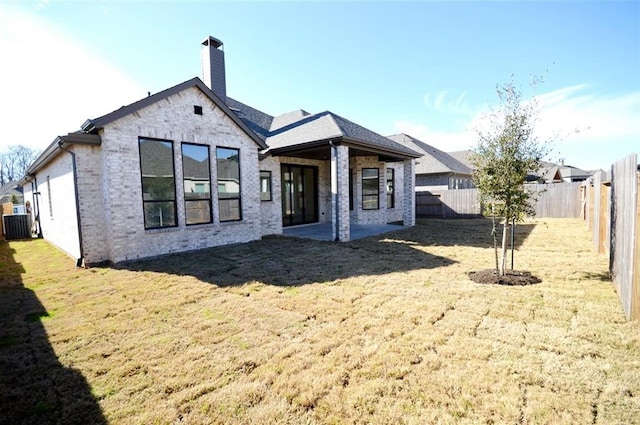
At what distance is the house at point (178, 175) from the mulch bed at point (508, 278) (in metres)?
4.67

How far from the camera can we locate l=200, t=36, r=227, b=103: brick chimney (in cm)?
1284

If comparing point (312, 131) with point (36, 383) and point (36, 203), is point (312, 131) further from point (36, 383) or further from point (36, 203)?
point (36, 203)

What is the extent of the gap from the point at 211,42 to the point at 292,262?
448 inches

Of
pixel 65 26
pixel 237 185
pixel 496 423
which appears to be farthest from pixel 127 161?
pixel 496 423

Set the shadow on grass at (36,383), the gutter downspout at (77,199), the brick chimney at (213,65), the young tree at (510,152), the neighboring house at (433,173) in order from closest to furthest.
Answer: the shadow on grass at (36,383)
the young tree at (510,152)
the gutter downspout at (77,199)
the brick chimney at (213,65)
the neighboring house at (433,173)

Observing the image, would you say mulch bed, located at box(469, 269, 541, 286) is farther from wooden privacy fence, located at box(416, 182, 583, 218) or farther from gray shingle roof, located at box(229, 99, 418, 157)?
wooden privacy fence, located at box(416, 182, 583, 218)

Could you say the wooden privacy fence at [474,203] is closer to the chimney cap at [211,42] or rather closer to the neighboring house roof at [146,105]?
the neighboring house roof at [146,105]

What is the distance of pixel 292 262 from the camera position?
719 centimetres

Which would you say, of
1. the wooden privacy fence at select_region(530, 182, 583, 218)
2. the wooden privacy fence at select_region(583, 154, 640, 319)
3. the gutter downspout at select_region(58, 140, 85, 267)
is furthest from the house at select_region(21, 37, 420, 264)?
the wooden privacy fence at select_region(530, 182, 583, 218)

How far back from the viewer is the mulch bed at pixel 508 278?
17.6 ft

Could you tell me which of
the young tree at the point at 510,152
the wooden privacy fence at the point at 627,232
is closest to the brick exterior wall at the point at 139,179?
the young tree at the point at 510,152

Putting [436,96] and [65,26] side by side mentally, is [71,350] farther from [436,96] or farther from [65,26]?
[436,96]

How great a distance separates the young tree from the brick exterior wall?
730 cm

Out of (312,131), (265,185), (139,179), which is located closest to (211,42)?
(312,131)
